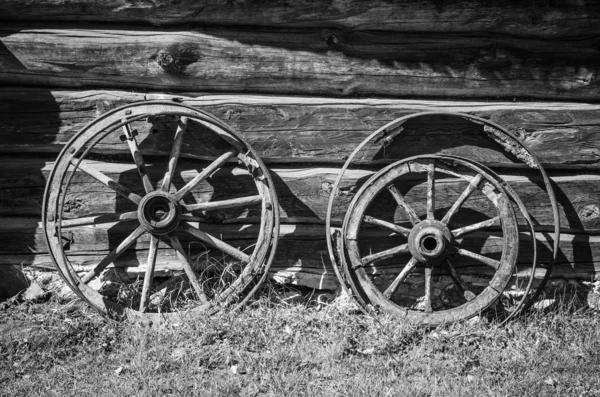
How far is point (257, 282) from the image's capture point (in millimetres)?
4129

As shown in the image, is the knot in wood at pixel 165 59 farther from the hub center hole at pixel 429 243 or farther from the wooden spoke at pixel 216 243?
the hub center hole at pixel 429 243

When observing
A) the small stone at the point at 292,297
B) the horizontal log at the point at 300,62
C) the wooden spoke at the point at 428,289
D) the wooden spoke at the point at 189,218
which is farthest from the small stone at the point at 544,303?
the wooden spoke at the point at 189,218

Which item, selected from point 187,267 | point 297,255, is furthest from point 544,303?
point 187,267

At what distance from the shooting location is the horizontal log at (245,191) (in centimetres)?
428

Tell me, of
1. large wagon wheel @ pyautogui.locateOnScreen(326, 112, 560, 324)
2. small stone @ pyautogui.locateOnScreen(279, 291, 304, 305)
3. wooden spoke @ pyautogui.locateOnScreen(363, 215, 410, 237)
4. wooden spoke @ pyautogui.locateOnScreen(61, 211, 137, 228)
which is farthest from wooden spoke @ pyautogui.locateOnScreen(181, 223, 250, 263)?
wooden spoke @ pyautogui.locateOnScreen(363, 215, 410, 237)

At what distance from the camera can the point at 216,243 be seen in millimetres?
4113

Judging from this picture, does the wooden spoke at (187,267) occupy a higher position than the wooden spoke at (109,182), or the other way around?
the wooden spoke at (109,182)

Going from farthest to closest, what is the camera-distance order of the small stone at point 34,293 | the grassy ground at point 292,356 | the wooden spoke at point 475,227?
the small stone at point 34,293 < the wooden spoke at point 475,227 < the grassy ground at point 292,356

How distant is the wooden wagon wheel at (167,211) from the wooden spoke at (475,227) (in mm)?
1161

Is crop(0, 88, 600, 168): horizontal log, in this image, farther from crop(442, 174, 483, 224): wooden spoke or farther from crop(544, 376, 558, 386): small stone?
crop(544, 376, 558, 386): small stone

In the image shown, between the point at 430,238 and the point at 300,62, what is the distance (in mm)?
1426

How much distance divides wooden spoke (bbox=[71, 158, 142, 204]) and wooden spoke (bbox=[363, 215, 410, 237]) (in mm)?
1465

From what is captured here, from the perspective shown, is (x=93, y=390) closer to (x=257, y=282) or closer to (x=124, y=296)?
(x=124, y=296)

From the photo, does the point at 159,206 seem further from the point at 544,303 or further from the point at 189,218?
the point at 544,303
